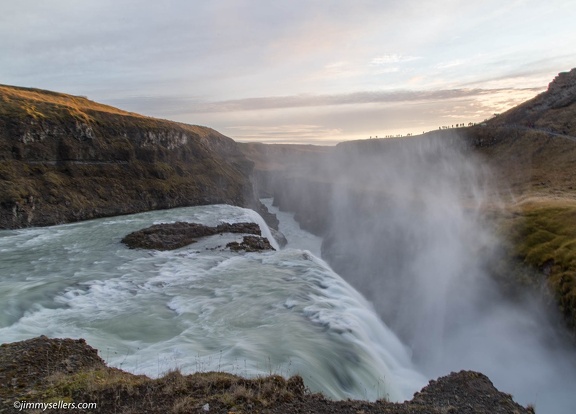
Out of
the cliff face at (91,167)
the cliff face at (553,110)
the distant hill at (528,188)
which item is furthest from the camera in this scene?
the cliff face at (553,110)

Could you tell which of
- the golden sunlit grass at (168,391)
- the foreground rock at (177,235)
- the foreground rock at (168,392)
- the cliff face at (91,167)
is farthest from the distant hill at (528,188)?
the cliff face at (91,167)

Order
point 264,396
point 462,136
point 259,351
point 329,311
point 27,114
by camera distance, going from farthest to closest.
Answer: point 462,136 < point 27,114 < point 329,311 < point 259,351 < point 264,396

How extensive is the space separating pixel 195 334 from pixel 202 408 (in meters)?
8.75

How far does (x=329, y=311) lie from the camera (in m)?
20.3

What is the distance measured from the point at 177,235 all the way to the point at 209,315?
72.9 ft

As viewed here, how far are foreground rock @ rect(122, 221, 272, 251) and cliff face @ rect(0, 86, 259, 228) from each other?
1939cm

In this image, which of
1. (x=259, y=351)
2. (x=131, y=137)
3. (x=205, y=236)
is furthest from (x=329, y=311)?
(x=131, y=137)

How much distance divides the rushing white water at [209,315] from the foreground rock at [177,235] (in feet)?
7.77

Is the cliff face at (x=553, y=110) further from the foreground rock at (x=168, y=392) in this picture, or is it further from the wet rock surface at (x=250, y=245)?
the foreground rock at (x=168, y=392)

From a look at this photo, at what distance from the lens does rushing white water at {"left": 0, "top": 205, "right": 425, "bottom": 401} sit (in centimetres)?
1423

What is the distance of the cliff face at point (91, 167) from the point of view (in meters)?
51.3

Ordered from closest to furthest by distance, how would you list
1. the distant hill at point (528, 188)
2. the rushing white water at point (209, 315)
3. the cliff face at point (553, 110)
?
the rushing white water at point (209, 315) → the distant hill at point (528, 188) → the cliff face at point (553, 110)

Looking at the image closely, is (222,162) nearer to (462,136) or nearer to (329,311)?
(462,136)

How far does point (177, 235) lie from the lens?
4041 centimetres
